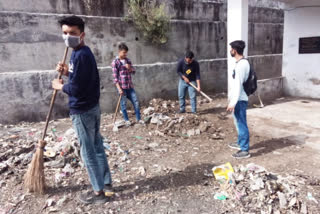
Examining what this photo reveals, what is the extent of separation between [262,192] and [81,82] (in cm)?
235

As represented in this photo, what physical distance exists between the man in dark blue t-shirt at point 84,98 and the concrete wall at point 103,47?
3.45 meters

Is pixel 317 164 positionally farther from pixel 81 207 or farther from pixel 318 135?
pixel 81 207

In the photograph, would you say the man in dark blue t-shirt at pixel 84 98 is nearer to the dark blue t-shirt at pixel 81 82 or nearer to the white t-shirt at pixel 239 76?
the dark blue t-shirt at pixel 81 82

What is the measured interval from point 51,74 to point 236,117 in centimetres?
436

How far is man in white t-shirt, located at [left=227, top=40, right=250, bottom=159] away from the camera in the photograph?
11.9 feet

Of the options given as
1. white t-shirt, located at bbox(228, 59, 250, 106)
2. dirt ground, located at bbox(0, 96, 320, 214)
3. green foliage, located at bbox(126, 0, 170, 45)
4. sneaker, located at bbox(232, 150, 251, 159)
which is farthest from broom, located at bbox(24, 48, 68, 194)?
green foliage, located at bbox(126, 0, 170, 45)

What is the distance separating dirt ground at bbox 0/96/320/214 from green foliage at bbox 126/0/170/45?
9.67 ft

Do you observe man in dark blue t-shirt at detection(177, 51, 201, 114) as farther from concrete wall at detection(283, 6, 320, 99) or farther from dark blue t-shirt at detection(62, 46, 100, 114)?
concrete wall at detection(283, 6, 320, 99)

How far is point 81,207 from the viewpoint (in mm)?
2752

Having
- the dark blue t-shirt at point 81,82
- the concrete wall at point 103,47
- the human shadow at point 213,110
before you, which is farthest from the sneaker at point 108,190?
the human shadow at point 213,110

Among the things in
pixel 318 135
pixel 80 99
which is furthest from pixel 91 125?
pixel 318 135

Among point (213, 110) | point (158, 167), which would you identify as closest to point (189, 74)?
point (213, 110)

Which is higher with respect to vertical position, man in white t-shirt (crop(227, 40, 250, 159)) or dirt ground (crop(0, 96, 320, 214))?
man in white t-shirt (crop(227, 40, 250, 159))

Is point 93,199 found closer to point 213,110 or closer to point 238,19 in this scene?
point 213,110
